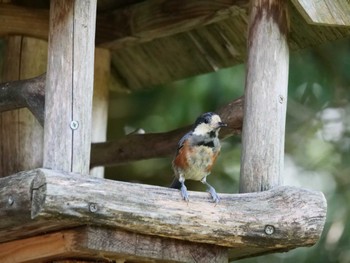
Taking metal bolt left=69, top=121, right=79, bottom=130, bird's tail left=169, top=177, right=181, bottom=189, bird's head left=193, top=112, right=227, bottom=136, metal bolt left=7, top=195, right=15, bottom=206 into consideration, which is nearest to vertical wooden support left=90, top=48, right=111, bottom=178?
bird's tail left=169, top=177, right=181, bottom=189

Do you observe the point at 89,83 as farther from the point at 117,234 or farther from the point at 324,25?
the point at 324,25

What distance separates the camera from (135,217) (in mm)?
5176

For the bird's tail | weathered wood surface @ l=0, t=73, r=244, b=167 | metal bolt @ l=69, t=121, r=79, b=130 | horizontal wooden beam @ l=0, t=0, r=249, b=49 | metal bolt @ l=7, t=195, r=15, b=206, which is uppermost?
horizontal wooden beam @ l=0, t=0, r=249, b=49

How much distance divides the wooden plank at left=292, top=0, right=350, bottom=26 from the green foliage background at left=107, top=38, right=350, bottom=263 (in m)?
2.03

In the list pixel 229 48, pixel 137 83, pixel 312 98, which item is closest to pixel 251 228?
pixel 229 48

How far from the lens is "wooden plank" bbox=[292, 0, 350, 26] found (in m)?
5.89

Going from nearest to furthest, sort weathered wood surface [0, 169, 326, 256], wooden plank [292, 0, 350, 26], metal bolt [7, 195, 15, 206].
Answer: weathered wood surface [0, 169, 326, 256], metal bolt [7, 195, 15, 206], wooden plank [292, 0, 350, 26]

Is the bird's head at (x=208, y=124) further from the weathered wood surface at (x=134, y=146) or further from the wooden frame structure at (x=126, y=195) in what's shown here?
the weathered wood surface at (x=134, y=146)

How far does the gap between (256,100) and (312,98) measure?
245 centimetres

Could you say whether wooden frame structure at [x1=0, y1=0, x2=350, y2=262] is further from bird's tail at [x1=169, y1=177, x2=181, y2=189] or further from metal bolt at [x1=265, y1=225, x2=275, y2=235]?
bird's tail at [x1=169, y1=177, x2=181, y2=189]

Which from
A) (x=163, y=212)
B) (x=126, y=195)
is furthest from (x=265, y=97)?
(x=126, y=195)

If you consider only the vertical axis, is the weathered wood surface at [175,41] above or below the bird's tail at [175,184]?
above

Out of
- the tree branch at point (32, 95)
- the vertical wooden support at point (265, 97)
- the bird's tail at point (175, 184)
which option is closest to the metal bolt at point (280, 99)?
the vertical wooden support at point (265, 97)

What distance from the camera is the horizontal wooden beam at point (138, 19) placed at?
648 centimetres
